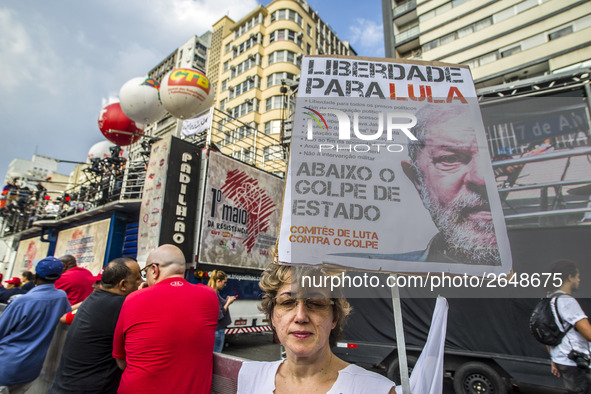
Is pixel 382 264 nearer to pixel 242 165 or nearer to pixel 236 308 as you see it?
pixel 236 308

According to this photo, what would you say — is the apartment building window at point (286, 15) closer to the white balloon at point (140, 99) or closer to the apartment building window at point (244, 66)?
the apartment building window at point (244, 66)

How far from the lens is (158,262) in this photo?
2.53 meters

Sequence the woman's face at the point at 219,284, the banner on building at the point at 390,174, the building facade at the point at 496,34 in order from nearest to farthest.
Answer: the banner on building at the point at 390,174, the woman's face at the point at 219,284, the building facade at the point at 496,34

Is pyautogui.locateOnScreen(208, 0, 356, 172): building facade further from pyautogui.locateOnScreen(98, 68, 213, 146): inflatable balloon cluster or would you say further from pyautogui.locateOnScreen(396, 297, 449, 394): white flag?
pyautogui.locateOnScreen(396, 297, 449, 394): white flag

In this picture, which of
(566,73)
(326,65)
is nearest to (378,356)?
(326,65)

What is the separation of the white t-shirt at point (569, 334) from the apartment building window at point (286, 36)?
38.9 meters

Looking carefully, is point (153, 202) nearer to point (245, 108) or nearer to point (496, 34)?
point (245, 108)

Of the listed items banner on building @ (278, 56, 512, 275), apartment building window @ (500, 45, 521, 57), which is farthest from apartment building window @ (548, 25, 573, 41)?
banner on building @ (278, 56, 512, 275)

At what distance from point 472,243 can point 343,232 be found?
0.70 m

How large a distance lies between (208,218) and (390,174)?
7579mm

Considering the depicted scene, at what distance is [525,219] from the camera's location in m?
4.57

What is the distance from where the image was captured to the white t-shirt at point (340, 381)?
4.42 ft

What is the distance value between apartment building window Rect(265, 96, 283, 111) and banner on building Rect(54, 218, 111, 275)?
2391 cm

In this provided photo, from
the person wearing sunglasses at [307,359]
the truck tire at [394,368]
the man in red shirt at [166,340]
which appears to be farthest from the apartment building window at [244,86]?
the person wearing sunglasses at [307,359]
